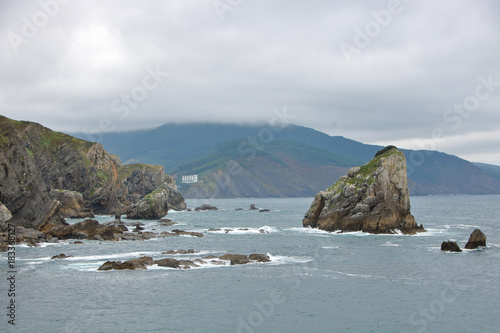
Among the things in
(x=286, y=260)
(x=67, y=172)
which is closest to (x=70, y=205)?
(x=67, y=172)

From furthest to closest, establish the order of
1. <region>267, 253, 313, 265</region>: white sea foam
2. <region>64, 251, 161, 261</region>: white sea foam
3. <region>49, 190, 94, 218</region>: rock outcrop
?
1. <region>49, 190, 94, 218</region>: rock outcrop
2. <region>64, 251, 161, 261</region>: white sea foam
3. <region>267, 253, 313, 265</region>: white sea foam

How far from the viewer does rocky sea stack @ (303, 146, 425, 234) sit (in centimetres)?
9194

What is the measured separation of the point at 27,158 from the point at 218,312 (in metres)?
71.0

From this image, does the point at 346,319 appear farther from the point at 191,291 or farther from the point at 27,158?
the point at 27,158

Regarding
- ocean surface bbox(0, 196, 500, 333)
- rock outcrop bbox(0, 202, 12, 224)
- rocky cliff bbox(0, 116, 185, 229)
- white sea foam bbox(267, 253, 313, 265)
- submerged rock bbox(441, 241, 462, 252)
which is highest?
rocky cliff bbox(0, 116, 185, 229)

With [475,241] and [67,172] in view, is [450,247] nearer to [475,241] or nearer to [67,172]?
[475,241]

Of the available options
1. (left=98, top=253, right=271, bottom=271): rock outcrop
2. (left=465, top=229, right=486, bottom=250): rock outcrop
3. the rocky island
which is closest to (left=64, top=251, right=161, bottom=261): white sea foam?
(left=98, top=253, right=271, bottom=271): rock outcrop

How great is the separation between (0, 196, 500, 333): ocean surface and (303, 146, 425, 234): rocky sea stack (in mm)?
20077

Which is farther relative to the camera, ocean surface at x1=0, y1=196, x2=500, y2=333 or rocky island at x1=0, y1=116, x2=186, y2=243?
rocky island at x1=0, y1=116, x2=186, y2=243

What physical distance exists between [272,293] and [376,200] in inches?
2076

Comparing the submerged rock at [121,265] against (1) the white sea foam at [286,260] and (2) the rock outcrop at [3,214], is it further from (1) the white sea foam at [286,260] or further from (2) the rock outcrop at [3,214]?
(2) the rock outcrop at [3,214]

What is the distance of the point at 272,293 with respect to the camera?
146ft

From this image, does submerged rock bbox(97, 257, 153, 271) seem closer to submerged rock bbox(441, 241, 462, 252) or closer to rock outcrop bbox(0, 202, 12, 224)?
rock outcrop bbox(0, 202, 12, 224)

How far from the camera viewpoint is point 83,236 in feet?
290
